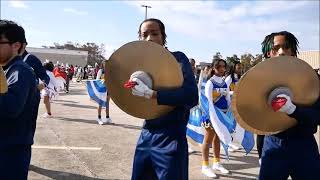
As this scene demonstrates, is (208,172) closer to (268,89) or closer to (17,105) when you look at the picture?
(268,89)

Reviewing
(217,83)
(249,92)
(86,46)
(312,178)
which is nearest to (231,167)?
(217,83)

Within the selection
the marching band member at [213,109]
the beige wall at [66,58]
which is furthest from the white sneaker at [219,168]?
the beige wall at [66,58]

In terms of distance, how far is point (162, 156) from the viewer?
2.90 m

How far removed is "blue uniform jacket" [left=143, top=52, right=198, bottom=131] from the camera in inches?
105

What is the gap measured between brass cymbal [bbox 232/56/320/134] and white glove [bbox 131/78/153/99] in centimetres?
55

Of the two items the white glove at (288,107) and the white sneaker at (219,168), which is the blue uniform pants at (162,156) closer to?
the white glove at (288,107)

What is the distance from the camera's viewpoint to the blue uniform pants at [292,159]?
9.48ft

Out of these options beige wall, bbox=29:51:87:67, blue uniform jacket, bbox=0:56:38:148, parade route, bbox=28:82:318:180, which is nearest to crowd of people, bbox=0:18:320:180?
Result: blue uniform jacket, bbox=0:56:38:148

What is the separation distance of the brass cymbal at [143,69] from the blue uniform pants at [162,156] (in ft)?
0.76

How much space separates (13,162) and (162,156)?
3.21 feet

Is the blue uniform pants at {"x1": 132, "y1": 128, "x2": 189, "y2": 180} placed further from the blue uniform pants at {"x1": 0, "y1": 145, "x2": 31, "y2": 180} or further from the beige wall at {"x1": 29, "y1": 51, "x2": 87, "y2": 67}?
the beige wall at {"x1": 29, "y1": 51, "x2": 87, "y2": 67}

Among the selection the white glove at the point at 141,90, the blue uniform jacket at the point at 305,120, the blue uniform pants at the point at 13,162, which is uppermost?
the white glove at the point at 141,90

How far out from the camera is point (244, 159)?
7.21 m

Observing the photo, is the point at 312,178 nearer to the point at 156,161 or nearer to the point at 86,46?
the point at 156,161
